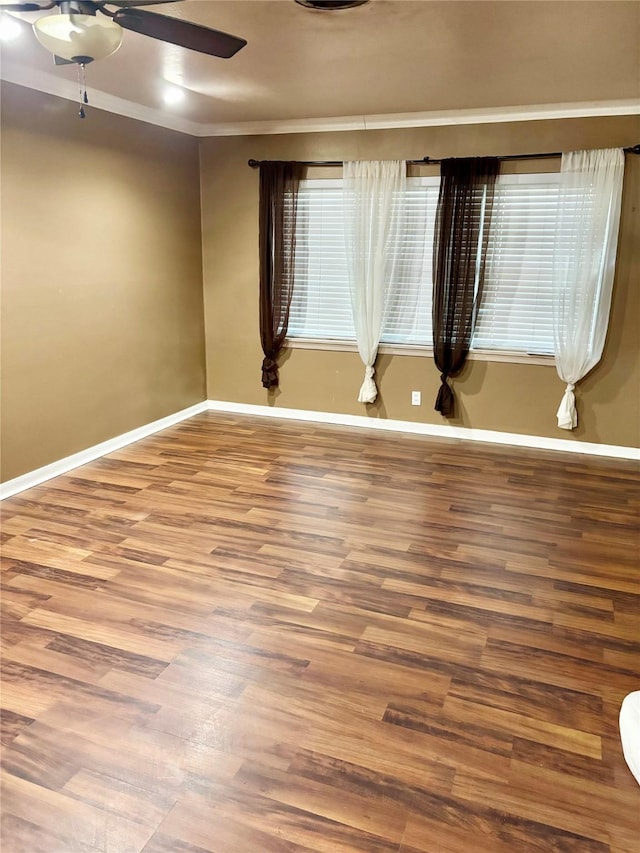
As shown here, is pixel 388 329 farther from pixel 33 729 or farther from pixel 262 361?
pixel 33 729

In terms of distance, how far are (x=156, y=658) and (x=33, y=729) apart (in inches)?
19.6

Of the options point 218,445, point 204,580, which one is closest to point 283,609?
point 204,580

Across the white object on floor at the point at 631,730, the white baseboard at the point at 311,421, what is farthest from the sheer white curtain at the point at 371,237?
the white object on floor at the point at 631,730

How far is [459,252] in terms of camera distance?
16.1 ft

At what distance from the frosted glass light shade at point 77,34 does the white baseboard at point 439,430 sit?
385 cm

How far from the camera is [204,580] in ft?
10.1

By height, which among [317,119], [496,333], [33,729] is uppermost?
[317,119]

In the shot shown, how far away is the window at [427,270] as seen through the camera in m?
4.78

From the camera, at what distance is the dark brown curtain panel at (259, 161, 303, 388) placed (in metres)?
5.37

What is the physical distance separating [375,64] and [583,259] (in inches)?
82.8

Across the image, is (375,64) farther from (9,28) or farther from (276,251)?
(276,251)

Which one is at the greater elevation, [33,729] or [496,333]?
[496,333]

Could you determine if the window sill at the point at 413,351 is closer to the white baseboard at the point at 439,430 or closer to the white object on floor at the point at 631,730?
the white baseboard at the point at 439,430

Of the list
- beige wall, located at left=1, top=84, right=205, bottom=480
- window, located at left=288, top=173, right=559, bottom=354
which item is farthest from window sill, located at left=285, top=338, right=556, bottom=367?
beige wall, located at left=1, top=84, right=205, bottom=480
